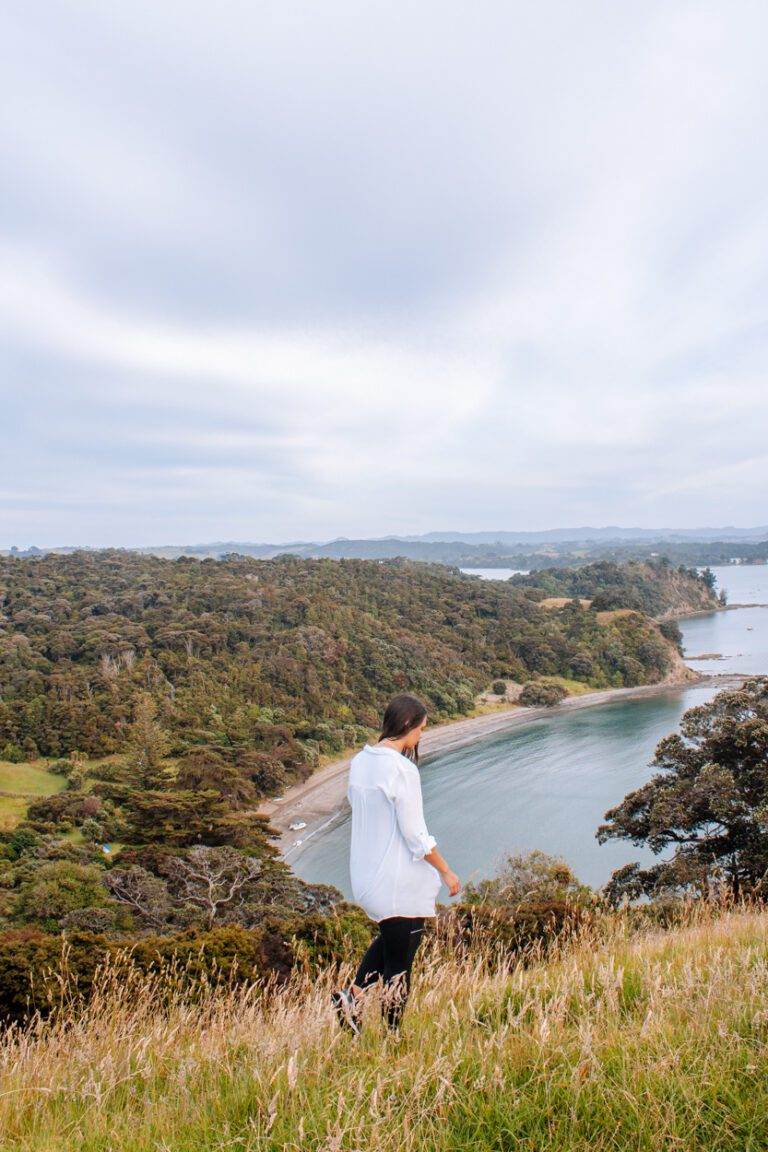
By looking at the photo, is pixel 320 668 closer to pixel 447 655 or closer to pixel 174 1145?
pixel 447 655

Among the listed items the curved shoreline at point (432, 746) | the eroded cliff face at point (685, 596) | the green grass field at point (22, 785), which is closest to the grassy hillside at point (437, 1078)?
the curved shoreline at point (432, 746)

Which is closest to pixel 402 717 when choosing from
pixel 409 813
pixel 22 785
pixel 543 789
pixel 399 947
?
pixel 409 813

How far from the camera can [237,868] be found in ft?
70.2

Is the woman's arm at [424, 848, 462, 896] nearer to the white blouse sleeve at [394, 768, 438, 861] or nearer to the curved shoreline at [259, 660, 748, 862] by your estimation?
the white blouse sleeve at [394, 768, 438, 861]

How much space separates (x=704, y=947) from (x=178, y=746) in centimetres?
4021

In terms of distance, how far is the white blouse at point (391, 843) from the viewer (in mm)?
2596

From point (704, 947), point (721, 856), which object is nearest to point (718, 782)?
point (721, 856)

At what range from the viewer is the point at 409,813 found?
2.60 m

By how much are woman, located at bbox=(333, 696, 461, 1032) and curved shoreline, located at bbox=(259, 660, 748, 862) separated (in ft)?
97.1

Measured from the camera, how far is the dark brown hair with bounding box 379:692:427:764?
2.84m

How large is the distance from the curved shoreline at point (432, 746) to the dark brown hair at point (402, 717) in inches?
1171

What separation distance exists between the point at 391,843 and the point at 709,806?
12520 millimetres

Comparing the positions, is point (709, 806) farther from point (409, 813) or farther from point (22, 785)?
point (22, 785)

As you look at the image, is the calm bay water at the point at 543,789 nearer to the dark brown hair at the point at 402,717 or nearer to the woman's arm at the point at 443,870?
the woman's arm at the point at 443,870
